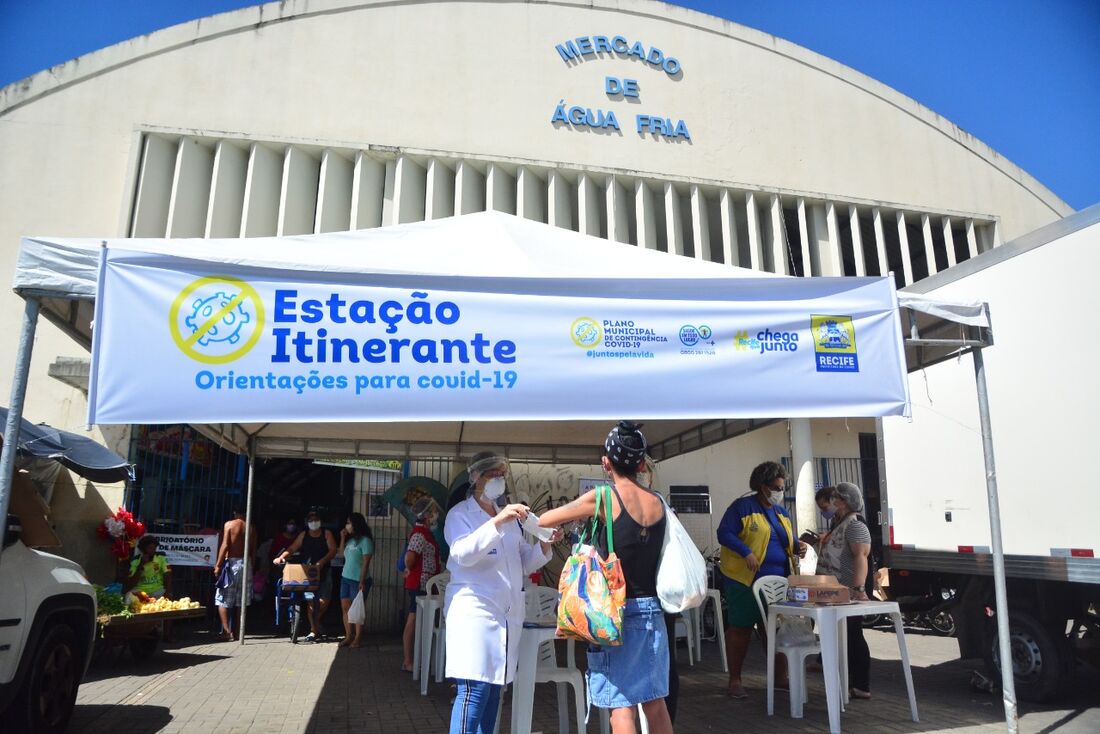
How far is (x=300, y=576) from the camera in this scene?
33.1ft

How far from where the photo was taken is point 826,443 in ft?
47.8

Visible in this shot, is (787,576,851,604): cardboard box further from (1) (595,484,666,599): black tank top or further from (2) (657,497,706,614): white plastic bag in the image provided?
(1) (595,484,666,599): black tank top

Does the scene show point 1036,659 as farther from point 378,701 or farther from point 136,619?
point 136,619

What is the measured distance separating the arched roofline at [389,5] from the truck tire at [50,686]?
1008 centimetres

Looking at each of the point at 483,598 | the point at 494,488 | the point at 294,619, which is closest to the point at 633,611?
the point at 483,598

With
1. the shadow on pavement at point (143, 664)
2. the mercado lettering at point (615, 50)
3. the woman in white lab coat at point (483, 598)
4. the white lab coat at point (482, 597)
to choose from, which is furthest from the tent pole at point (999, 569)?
the mercado lettering at point (615, 50)

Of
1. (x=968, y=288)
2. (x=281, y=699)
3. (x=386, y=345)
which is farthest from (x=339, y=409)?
(x=968, y=288)

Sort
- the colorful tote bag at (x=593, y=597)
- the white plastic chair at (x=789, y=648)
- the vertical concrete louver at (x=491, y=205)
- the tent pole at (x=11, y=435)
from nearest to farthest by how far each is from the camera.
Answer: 1. the colorful tote bag at (x=593, y=597)
2. the tent pole at (x=11, y=435)
3. the white plastic chair at (x=789, y=648)
4. the vertical concrete louver at (x=491, y=205)

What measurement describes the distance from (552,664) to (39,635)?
129 inches

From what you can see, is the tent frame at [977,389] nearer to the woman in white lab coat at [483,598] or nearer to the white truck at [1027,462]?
the white truck at [1027,462]

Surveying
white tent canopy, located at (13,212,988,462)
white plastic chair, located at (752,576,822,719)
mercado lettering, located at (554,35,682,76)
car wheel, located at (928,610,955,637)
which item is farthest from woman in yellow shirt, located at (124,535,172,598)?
mercado lettering, located at (554,35,682,76)

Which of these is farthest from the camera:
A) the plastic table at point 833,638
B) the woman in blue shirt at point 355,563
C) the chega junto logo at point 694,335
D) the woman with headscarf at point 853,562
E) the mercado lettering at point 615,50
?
the mercado lettering at point 615,50

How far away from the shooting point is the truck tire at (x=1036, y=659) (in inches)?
239

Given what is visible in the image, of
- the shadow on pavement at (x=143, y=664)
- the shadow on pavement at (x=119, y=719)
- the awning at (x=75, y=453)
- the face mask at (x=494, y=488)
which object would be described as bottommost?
the shadow on pavement at (x=143, y=664)
